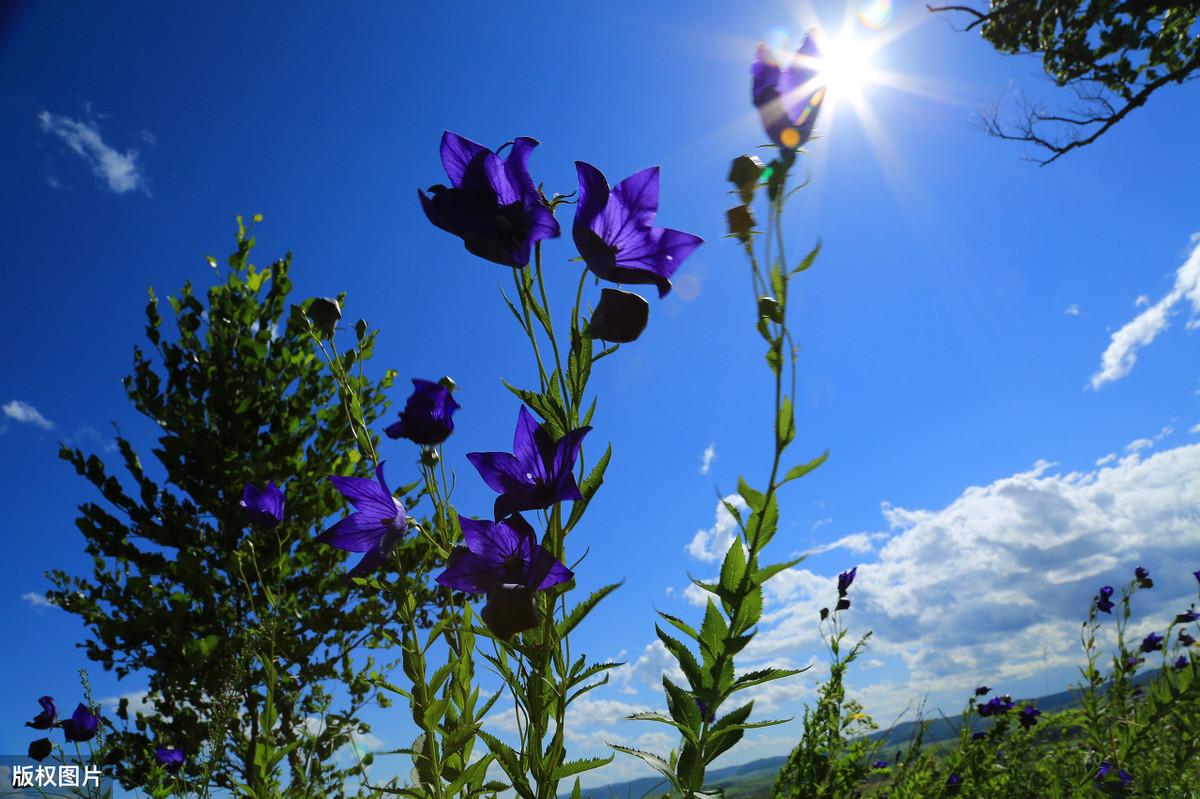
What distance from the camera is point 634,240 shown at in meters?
0.85

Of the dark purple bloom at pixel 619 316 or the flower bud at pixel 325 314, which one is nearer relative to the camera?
the dark purple bloom at pixel 619 316

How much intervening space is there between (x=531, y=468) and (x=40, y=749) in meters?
3.42

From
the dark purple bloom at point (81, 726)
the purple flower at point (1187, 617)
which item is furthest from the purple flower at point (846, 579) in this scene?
the dark purple bloom at point (81, 726)

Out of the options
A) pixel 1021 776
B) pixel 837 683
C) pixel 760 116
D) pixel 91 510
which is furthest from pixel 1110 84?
pixel 91 510

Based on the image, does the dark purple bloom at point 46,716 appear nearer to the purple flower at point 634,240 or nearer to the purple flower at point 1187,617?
the purple flower at point 634,240

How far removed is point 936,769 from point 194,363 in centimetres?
762

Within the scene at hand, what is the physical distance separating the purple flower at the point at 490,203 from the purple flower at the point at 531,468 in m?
0.21

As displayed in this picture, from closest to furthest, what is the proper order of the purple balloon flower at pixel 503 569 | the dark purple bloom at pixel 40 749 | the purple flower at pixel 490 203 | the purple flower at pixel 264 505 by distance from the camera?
1. the purple balloon flower at pixel 503 569
2. the purple flower at pixel 490 203
3. the purple flower at pixel 264 505
4. the dark purple bloom at pixel 40 749

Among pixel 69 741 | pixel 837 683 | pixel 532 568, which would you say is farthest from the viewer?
pixel 837 683

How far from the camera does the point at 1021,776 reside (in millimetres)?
4523

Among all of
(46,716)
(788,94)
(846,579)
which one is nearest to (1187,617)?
(846,579)

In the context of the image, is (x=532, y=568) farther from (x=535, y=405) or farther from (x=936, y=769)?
(x=936, y=769)

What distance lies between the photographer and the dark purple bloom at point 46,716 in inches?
126

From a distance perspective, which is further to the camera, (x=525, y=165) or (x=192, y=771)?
(x=192, y=771)
